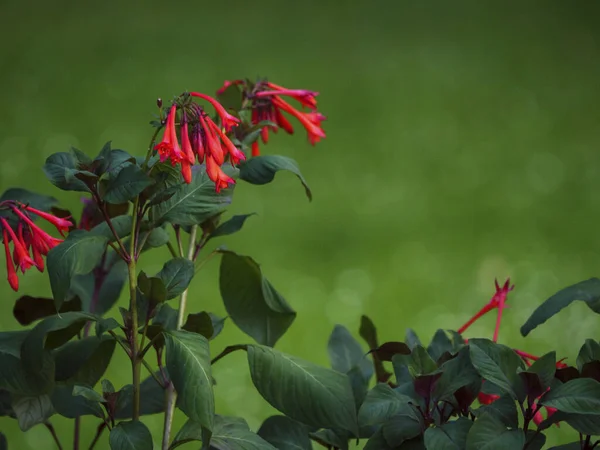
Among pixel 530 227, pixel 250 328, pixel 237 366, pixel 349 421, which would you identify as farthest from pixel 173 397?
pixel 530 227

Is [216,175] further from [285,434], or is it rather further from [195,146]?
[285,434]

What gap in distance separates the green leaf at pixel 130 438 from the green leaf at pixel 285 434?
0.19 meters

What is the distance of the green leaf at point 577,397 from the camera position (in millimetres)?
914

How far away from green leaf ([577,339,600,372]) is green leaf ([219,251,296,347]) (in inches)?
15.5

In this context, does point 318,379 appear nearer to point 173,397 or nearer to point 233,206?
point 173,397

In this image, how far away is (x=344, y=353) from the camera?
4.31 feet

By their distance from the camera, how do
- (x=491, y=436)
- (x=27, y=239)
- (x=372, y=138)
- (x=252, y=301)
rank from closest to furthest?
1. (x=491, y=436)
2. (x=27, y=239)
3. (x=252, y=301)
4. (x=372, y=138)

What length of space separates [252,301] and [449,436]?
1.34 feet

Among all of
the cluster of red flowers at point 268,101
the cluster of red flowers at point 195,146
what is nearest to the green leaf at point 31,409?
the cluster of red flowers at point 195,146

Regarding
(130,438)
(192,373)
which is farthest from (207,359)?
(130,438)

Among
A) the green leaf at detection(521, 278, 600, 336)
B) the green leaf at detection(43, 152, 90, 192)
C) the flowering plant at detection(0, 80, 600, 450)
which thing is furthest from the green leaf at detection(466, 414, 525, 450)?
the green leaf at detection(43, 152, 90, 192)

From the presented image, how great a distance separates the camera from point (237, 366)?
8.21 ft

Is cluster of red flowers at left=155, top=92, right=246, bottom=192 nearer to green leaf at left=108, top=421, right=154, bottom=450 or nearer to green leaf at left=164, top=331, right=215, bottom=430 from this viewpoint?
green leaf at left=164, top=331, right=215, bottom=430

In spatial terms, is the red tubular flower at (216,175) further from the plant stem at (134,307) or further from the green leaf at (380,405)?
the green leaf at (380,405)
